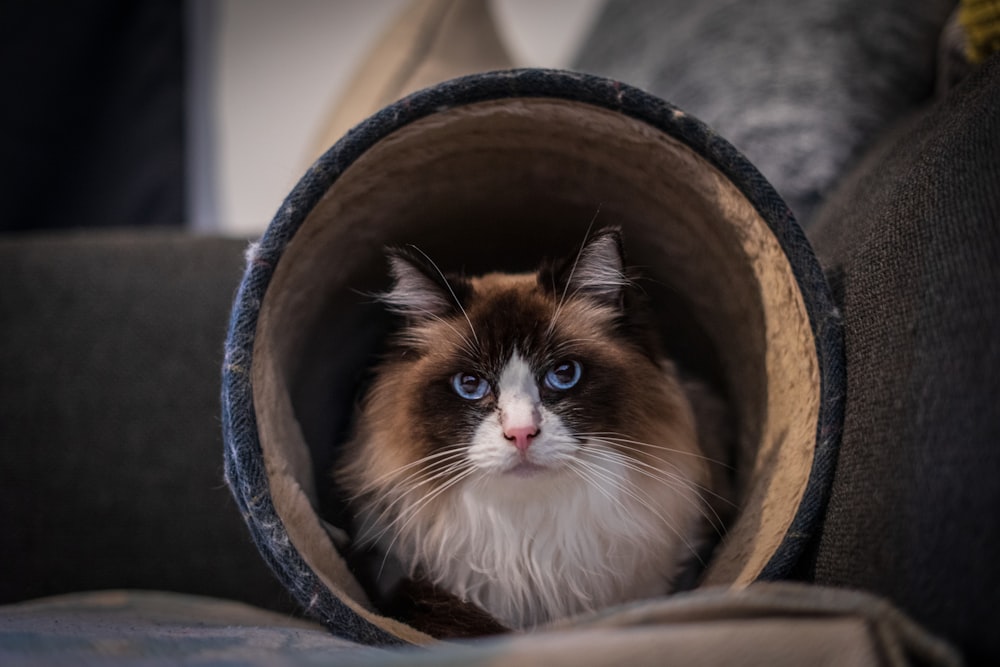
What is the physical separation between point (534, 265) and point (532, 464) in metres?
0.69

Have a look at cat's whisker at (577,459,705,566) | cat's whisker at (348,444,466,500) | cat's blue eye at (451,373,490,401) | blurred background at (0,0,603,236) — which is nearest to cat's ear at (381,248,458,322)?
cat's blue eye at (451,373,490,401)

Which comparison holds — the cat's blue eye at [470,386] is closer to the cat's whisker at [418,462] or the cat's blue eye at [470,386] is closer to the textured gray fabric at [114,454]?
the cat's whisker at [418,462]

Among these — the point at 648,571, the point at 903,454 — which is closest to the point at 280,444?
the point at 648,571

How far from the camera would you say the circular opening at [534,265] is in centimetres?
109

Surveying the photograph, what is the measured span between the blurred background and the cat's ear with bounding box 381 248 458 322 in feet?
5.94

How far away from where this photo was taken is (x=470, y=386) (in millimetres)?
1164

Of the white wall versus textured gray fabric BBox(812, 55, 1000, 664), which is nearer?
textured gray fabric BBox(812, 55, 1000, 664)

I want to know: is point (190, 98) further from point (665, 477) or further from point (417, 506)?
point (665, 477)

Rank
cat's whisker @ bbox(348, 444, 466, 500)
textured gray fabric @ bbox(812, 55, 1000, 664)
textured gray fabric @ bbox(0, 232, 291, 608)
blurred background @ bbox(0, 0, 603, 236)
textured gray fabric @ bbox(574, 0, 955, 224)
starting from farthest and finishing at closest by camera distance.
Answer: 1. blurred background @ bbox(0, 0, 603, 236)
2. textured gray fabric @ bbox(574, 0, 955, 224)
3. textured gray fabric @ bbox(0, 232, 291, 608)
4. cat's whisker @ bbox(348, 444, 466, 500)
5. textured gray fabric @ bbox(812, 55, 1000, 664)

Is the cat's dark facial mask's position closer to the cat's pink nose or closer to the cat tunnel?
the cat's pink nose

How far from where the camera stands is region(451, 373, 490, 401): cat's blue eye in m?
1.15

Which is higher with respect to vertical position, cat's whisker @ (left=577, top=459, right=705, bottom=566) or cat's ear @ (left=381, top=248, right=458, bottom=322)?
cat's ear @ (left=381, top=248, right=458, bottom=322)

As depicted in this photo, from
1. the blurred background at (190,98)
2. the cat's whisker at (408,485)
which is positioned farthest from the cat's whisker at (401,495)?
the blurred background at (190,98)

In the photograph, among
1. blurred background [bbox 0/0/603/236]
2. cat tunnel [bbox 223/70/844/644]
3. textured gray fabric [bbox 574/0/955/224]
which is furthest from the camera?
blurred background [bbox 0/0/603/236]
